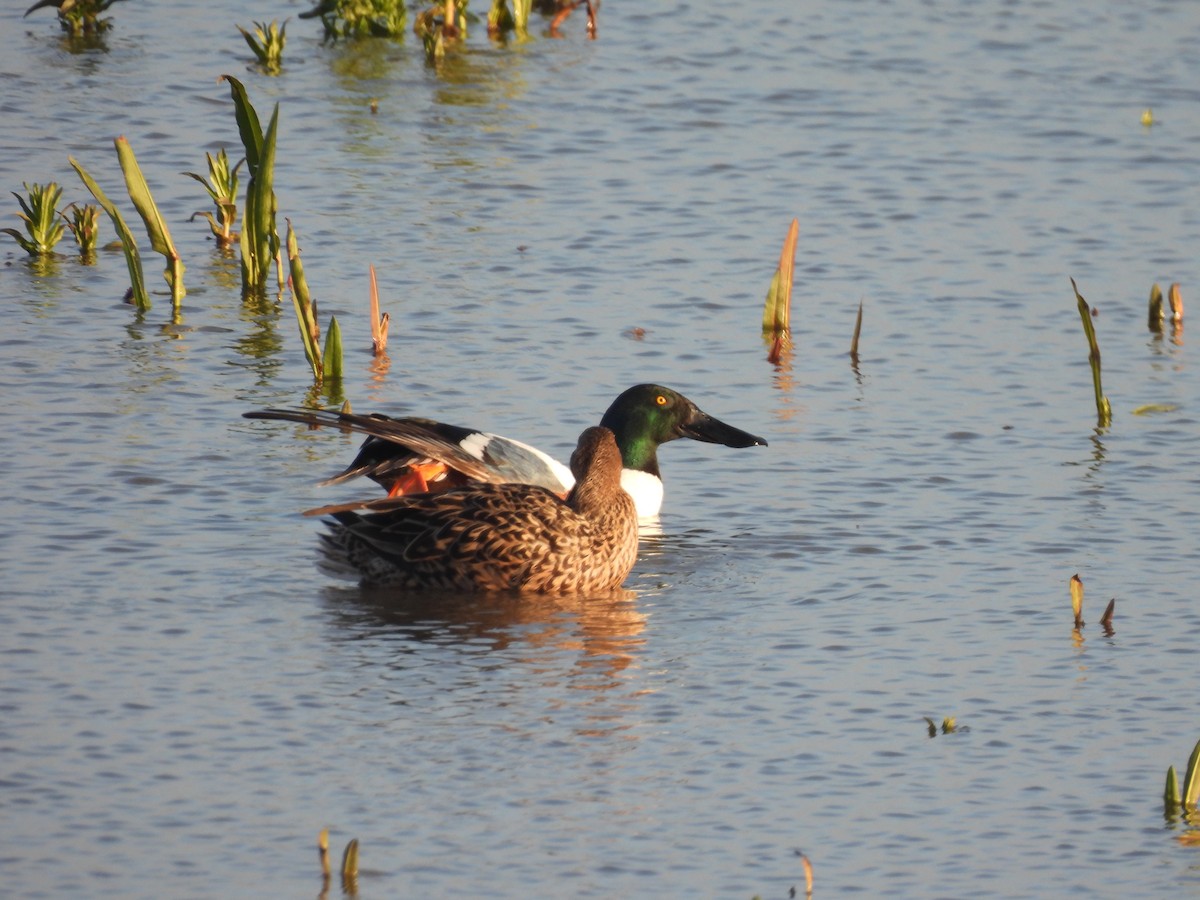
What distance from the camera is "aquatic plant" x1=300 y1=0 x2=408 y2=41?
16.3 m

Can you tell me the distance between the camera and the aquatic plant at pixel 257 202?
9914 mm

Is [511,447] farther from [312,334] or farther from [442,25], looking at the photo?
[442,25]

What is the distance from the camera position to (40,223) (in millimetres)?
11273

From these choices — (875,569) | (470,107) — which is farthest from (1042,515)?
(470,107)

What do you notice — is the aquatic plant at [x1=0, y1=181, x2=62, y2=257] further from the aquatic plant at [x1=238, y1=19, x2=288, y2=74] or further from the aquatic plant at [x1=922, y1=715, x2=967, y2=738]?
the aquatic plant at [x1=922, y1=715, x2=967, y2=738]

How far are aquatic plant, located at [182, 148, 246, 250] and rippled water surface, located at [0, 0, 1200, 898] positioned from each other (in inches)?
6.1

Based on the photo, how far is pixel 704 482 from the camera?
31.0 ft

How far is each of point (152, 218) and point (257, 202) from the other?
0.53 metres

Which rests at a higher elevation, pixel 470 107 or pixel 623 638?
pixel 470 107

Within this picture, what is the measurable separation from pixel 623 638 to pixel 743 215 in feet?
20.0

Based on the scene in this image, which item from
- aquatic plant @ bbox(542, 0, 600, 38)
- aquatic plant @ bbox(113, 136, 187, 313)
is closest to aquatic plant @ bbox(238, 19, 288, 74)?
aquatic plant @ bbox(542, 0, 600, 38)

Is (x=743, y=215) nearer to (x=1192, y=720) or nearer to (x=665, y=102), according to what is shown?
(x=665, y=102)

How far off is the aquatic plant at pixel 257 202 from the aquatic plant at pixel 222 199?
2.13ft

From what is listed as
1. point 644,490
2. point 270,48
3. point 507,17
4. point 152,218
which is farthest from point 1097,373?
point 507,17
